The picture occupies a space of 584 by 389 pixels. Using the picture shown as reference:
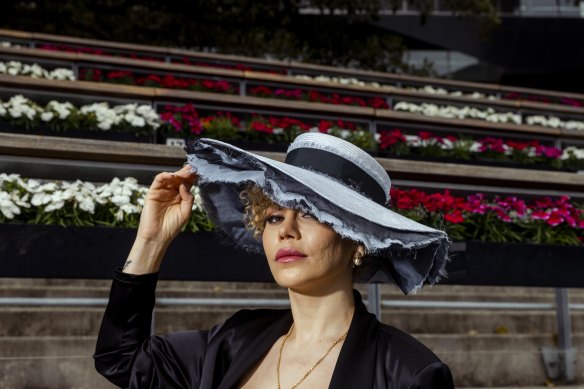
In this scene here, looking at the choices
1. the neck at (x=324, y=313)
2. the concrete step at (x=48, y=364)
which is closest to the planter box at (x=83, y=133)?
the concrete step at (x=48, y=364)

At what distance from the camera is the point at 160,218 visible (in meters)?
2.37

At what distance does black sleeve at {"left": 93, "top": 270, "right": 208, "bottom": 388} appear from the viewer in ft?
7.42

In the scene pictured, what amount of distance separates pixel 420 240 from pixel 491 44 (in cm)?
2439

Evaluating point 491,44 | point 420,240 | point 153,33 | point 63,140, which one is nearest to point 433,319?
point 63,140

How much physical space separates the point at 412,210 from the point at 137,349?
3.08m

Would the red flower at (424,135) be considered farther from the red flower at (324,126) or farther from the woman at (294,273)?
the woman at (294,273)

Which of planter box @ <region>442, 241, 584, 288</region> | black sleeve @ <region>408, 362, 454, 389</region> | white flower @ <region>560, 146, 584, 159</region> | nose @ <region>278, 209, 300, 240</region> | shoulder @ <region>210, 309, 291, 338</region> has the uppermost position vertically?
nose @ <region>278, 209, 300, 240</region>

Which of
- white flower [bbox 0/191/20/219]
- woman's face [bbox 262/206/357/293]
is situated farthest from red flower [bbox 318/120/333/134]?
woman's face [bbox 262/206/357/293]

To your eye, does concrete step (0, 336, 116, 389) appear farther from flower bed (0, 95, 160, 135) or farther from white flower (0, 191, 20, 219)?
flower bed (0, 95, 160, 135)

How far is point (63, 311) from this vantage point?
5.08m

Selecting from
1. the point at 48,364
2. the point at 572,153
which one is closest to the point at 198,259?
the point at 48,364

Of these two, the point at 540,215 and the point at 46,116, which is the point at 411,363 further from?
the point at 46,116

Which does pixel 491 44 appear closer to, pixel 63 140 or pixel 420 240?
pixel 63 140

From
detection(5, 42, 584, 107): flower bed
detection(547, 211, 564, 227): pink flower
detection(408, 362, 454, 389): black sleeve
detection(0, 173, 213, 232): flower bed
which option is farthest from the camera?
detection(5, 42, 584, 107): flower bed
